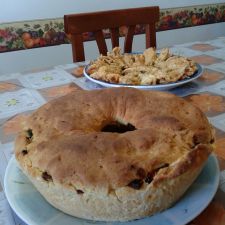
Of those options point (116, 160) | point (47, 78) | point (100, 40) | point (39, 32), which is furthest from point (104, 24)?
point (116, 160)

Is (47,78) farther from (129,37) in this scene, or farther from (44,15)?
(44,15)

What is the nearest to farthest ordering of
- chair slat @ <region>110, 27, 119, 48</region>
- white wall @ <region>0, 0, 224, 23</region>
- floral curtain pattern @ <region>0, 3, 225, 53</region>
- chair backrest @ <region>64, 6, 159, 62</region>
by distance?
chair backrest @ <region>64, 6, 159, 62</region> → chair slat @ <region>110, 27, 119, 48</region> → white wall @ <region>0, 0, 224, 23</region> → floral curtain pattern @ <region>0, 3, 225, 53</region>

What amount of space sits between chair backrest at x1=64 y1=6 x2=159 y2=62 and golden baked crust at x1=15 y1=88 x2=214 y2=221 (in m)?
0.89

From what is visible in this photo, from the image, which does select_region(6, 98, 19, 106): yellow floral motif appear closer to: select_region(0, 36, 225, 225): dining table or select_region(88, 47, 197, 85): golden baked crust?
select_region(0, 36, 225, 225): dining table

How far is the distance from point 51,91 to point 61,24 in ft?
4.03

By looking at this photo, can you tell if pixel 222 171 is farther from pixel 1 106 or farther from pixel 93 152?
pixel 1 106

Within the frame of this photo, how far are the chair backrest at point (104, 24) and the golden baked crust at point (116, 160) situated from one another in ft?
2.92

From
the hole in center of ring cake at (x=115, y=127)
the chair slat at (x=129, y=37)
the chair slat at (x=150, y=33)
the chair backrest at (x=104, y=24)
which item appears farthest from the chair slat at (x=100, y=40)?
the hole in center of ring cake at (x=115, y=127)

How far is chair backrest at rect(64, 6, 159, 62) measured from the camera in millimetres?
1323

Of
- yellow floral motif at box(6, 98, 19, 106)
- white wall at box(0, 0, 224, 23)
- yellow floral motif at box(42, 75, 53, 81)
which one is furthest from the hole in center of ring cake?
white wall at box(0, 0, 224, 23)

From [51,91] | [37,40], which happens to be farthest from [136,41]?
[51,91]

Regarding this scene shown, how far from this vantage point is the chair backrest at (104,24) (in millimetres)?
1323

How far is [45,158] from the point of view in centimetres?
42

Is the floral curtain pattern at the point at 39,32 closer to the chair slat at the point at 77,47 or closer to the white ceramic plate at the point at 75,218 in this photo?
the chair slat at the point at 77,47
